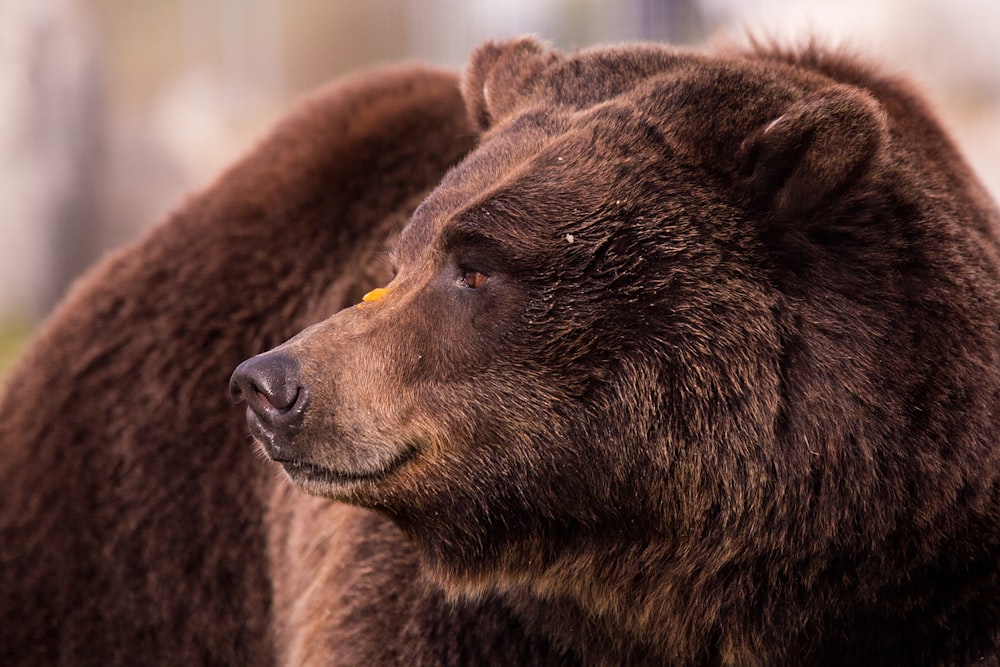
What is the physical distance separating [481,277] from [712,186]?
2.13 ft

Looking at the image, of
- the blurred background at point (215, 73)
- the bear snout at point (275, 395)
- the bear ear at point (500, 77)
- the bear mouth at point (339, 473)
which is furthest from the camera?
the blurred background at point (215, 73)

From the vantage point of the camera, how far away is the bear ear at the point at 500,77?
3.90 meters

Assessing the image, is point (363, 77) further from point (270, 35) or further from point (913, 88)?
point (270, 35)

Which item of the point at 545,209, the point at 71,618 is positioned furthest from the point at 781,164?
the point at 71,618

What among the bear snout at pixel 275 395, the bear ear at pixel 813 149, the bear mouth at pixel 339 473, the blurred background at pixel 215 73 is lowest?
the blurred background at pixel 215 73

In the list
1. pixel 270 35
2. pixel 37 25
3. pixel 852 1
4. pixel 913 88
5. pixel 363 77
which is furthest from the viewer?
pixel 270 35

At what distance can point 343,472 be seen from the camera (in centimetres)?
331

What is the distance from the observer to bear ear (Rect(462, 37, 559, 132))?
3.90 meters

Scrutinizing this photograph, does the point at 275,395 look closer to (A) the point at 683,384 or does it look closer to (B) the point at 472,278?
(B) the point at 472,278

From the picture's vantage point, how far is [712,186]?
3375 mm

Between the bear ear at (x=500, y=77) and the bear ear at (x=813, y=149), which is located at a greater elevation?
the bear ear at (x=813, y=149)

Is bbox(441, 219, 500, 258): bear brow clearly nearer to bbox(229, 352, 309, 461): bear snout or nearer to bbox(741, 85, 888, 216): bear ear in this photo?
bbox(229, 352, 309, 461): bear snout

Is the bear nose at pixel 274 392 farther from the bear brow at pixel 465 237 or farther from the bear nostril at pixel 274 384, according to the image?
the bear brow at pixel 465 237

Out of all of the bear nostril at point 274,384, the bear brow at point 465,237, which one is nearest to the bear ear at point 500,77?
the bear brow at point 465,237
